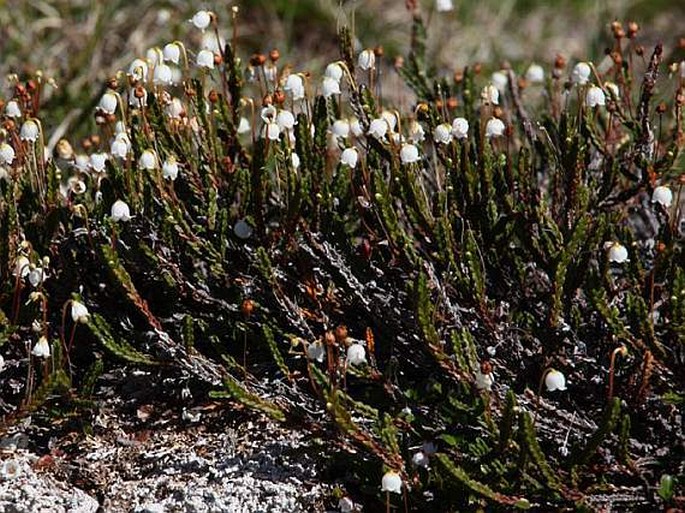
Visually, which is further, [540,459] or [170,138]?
[170,138]

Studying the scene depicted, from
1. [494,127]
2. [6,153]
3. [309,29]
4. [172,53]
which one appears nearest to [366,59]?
[494,127]

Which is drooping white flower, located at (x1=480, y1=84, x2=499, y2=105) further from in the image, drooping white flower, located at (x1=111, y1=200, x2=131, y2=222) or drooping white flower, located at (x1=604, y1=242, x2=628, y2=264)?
drooping white flower, located at (x1=111, y1=200, x2=131, y2=222)

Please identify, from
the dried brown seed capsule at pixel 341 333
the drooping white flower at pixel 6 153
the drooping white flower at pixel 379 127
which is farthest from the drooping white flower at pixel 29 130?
the dried brown seed capsule at pixel 341 333

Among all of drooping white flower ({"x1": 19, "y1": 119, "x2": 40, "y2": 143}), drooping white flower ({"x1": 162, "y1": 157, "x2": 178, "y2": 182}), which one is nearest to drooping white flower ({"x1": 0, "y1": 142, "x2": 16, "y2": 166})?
drooping white flower ({"x1": 19, "y1": 119, "x2": 40, "y2": 143})

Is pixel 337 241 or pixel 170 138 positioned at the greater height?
pixel 170 138

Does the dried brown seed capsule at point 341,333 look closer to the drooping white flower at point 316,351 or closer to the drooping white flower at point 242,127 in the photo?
the drooping white flower at point 316,351

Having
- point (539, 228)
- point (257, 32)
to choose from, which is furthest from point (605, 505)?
point (257, 32)

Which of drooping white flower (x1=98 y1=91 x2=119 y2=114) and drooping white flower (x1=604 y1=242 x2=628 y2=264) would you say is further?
drooping white flower (x1=98 y1=91 x2=119 y2=114)

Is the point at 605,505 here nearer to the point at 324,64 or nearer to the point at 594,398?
the point at 594,398
